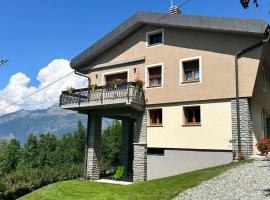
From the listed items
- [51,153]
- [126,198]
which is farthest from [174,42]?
[51,153]

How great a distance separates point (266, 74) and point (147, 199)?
1601cm

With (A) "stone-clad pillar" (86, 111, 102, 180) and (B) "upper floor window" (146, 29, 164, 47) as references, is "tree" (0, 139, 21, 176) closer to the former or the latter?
(A) "stone-clad pillar" (86, 111, 102, 180)

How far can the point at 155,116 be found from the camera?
22.9 metres

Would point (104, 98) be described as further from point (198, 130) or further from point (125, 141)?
point (198, 130)

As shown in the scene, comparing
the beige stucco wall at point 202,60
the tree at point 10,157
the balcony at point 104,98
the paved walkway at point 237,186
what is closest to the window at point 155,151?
the balcony at point 104,98

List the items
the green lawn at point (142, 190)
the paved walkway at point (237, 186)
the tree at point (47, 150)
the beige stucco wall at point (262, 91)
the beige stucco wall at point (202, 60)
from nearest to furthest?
the paved walkway at point (237, 186), the green lawn at point (142, 190), the beige stucco wall at point (202, 60), the beige stucco wall at point (262, 91), the tree at point (47, 150)

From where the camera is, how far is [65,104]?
24.6 meters

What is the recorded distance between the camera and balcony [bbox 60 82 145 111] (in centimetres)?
2189

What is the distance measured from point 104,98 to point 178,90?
5418mm

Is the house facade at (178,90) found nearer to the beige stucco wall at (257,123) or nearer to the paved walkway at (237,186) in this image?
the beige stucco wall at (257,123)

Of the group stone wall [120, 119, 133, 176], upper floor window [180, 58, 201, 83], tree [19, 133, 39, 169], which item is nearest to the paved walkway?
upper floor window [180, 58, 201, 83]

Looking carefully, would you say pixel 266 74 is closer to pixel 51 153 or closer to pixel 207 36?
pixel 207 36

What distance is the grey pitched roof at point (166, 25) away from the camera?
60.4 ft

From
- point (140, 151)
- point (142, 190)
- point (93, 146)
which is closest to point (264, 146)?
point (142, 190)
